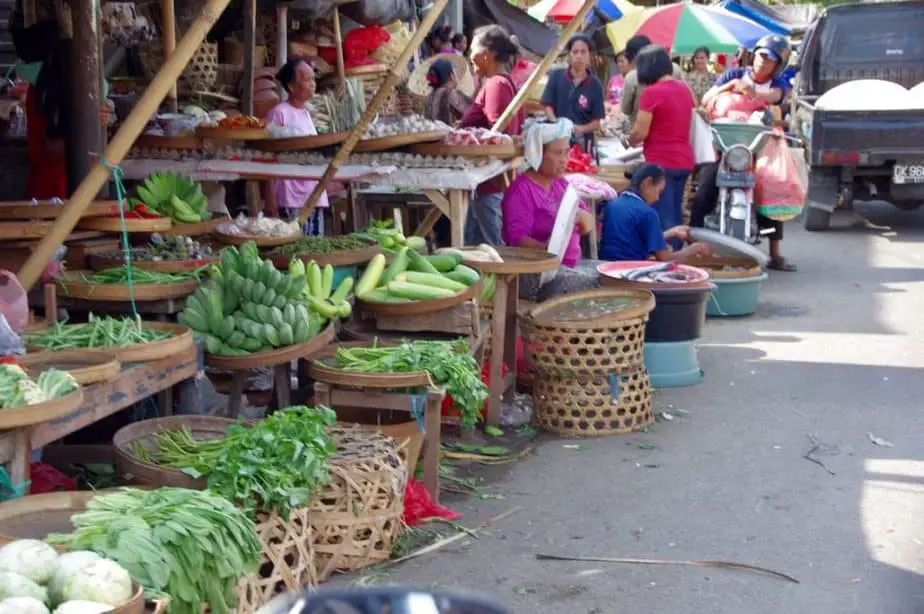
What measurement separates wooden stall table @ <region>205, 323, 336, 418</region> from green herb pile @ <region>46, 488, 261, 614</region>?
4.60 feet

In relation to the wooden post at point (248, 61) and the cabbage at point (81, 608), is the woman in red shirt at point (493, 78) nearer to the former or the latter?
the wooden post at point (248, 61)

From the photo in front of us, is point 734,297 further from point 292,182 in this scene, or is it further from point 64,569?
point 64,569

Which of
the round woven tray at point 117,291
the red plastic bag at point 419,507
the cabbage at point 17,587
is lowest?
the red plastic bag at point 419,507

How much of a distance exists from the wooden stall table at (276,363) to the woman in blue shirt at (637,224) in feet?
10.2

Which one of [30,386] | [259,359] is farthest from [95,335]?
[30,386]

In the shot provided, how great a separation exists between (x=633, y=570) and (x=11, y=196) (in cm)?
576

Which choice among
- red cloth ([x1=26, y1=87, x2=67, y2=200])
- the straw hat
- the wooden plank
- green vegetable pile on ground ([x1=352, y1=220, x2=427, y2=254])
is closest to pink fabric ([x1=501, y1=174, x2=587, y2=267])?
green vegetable pile on ground ([x1=352, y1=220, x2=427, y2=254])

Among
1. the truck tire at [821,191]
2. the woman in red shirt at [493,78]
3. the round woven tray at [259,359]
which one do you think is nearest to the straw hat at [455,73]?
the woman in red shirt at [493,78]

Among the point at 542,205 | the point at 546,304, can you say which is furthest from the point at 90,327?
the point at 542,205

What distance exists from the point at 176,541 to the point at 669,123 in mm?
7507

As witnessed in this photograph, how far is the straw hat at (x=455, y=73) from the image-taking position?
12844mm

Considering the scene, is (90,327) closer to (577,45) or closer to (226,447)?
(226,447)

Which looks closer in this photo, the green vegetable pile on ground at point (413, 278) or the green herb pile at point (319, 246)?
the green vegetable pile on ground at point (413, 278)

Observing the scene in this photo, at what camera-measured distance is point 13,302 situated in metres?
4.49
